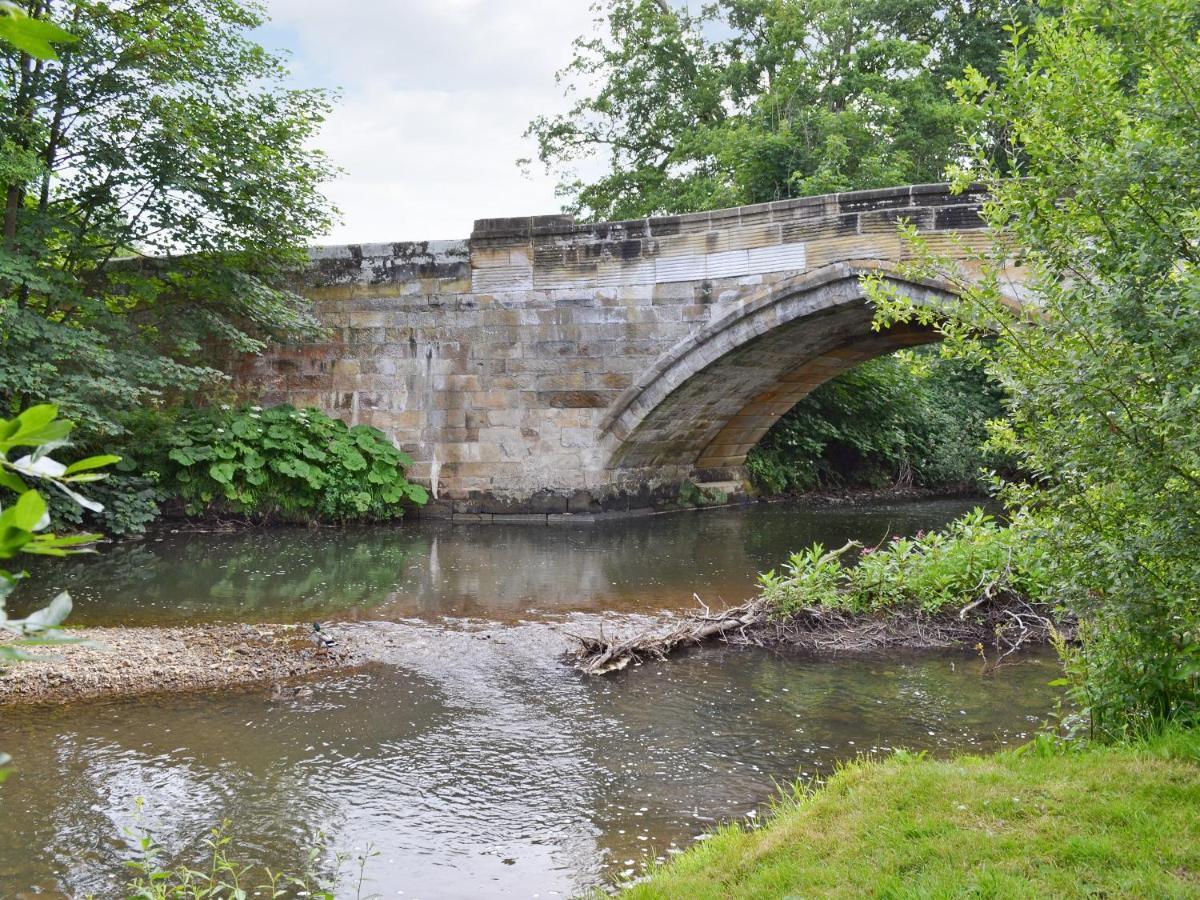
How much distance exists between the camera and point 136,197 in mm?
9414

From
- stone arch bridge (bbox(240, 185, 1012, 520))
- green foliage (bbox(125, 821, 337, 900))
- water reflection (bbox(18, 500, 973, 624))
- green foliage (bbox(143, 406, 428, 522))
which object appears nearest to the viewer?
green foliage (bbox(125, 821, 337, 900))

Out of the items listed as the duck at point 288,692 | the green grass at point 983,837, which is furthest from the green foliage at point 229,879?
the duck at point 288,692

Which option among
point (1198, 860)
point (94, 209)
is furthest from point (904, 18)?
point (1198, 860)

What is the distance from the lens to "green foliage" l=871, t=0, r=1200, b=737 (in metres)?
2.87

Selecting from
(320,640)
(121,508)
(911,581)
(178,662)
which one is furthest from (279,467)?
(911,581)

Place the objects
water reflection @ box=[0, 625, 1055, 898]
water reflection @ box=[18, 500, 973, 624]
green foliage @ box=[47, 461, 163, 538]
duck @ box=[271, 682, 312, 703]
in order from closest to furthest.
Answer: water reflection @ box=[0, 625, 1055, 898] → duck @ box=[271, 682, 312, 703] → water reflection @ box=[18, 500, 973, 624] → green foliage @ box=[47, 461, 163, 538]

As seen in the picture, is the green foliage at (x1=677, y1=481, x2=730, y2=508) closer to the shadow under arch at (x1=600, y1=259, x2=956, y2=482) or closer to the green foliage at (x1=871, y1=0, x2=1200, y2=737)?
the shadow under arch at (x1=600, y1=259, x2=956, y2=482)

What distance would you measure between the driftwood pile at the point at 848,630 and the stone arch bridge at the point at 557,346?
15.8 feet

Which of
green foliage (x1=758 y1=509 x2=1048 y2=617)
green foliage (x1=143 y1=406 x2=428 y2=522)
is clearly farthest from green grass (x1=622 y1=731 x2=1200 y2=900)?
green foliage (x1=143 y1=406 x2=428 y2=522)

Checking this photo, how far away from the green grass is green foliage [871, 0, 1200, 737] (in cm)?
38

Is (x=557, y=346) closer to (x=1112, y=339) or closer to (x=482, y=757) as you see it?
(x=482, y=757)

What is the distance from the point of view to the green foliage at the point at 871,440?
15.2 metres

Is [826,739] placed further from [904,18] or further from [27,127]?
[904,18]

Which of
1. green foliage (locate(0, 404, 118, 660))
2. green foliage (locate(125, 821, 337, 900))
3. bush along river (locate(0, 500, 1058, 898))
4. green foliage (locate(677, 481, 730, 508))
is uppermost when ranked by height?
green foliage (locate(0, 404, 118, 660))
